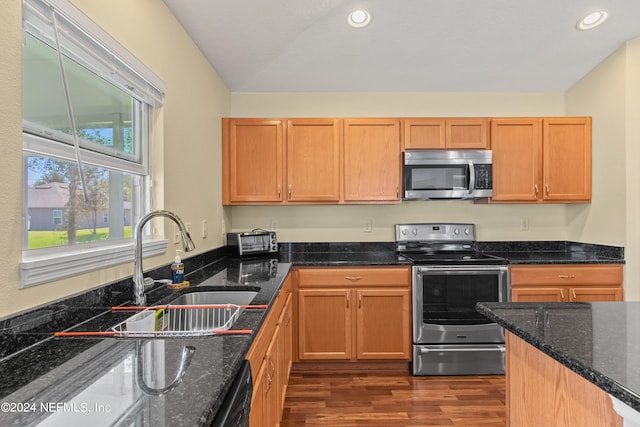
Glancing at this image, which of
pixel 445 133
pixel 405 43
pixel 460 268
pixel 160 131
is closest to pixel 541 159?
pixel 445 133

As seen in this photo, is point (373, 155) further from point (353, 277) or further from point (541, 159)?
point (541, 159)

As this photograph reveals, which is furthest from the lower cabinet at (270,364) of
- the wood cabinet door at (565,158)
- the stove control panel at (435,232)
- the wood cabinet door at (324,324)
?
the wood cabinet door at (565,158)

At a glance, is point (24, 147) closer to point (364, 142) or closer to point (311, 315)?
point (311, 315)

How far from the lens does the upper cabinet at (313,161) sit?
3.25 metres

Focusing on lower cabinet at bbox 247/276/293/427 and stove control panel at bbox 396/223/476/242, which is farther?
stove control panel at bbox 396/223/476/242

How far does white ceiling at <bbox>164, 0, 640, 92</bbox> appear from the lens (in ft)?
7.98

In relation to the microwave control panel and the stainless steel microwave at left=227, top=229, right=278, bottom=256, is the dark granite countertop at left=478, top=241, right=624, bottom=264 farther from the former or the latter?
the stainless steel microwave at left=227, top=229, right=278, bottom=256

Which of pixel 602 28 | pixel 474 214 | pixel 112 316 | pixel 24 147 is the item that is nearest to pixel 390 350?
pixel 474 214

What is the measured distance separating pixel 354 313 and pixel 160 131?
6.31 feet

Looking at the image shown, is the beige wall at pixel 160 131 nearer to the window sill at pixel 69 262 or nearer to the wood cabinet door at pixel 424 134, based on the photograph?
the window sill at pixel 69 262

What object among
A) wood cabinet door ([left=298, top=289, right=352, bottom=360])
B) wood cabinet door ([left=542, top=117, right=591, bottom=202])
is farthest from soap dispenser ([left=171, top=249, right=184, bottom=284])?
wood cabinet door ([left=542, top=117, right=591, bottom=202])

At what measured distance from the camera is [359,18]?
2.53m

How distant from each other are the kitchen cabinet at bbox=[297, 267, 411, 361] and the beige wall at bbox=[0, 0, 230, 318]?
0.92 m

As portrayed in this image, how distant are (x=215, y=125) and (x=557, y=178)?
297 cm
